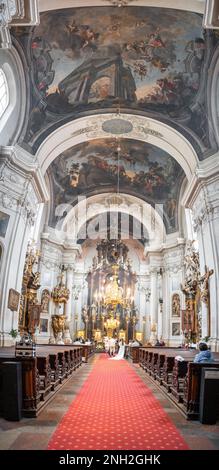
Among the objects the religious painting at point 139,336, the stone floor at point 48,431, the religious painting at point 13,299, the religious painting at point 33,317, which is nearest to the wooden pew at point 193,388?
the stone floor at point 48,431

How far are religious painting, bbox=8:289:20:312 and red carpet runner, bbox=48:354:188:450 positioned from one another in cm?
683

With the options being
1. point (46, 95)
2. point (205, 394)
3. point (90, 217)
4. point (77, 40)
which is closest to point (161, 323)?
point (90, 217)

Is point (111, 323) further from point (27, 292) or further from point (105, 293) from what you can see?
point (27, 292)

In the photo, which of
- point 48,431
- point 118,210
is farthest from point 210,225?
point 118,210

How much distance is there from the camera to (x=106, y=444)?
357 cm

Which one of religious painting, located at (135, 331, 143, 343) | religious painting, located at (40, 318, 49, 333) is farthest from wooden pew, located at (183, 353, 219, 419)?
religious painting, located at (135, 331, 143, 343)

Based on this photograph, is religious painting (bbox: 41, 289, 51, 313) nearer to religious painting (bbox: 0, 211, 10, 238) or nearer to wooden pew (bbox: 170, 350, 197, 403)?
religious painting (bbox: 0, 211, 10, 238)

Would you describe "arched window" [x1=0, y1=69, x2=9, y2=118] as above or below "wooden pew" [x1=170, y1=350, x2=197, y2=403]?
above

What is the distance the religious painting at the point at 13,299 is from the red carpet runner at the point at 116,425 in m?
6.83

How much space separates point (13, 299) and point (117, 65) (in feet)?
31.5

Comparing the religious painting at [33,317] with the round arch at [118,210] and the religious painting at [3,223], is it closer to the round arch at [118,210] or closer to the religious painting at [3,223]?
the religious painting at [3,223]

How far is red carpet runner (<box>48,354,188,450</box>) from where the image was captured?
11.8 ft

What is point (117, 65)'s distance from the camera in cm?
1432

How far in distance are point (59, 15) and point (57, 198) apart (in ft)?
36.4
